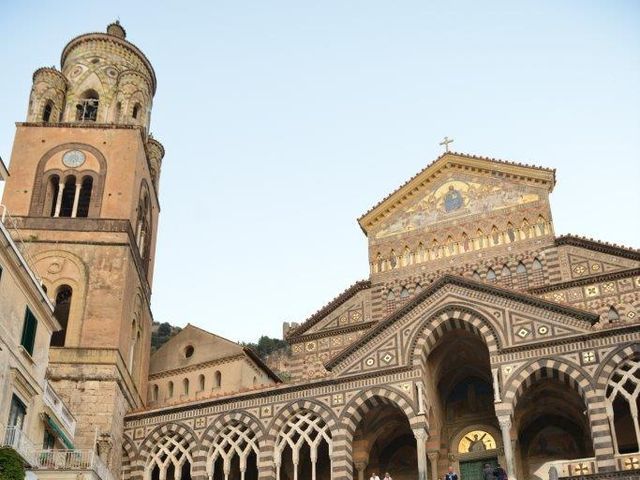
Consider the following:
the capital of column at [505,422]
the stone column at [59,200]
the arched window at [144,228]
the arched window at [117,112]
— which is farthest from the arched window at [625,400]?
the arched window at [117,112]

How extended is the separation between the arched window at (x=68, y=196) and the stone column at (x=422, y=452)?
628 inches

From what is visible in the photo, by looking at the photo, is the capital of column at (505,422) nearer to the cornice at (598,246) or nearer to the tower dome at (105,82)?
the cornice at (598,246)

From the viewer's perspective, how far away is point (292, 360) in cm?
3219

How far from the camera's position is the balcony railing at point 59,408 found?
892 inches

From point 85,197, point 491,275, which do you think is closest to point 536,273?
point 491,275

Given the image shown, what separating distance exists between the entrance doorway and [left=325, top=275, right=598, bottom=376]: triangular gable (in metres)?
4.04

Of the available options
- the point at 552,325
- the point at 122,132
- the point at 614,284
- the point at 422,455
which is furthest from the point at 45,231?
the point at 614,284

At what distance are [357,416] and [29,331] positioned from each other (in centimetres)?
959

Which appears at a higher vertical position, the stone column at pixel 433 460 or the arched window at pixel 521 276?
the arched window at pixel 521 276

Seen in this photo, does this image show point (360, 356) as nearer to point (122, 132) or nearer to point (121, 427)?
point (121, 427)

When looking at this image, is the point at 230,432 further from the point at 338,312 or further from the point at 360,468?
the point at 338,312

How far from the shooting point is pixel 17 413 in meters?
20.5

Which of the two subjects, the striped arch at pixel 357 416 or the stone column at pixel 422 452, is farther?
the striped arch at pixel 357 416

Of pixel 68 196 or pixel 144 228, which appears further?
pixel 144 228
